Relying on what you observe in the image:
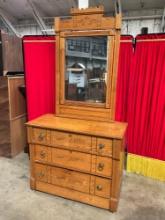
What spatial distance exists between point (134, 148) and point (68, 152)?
982 millimetres

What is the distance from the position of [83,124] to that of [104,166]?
46 centimetres

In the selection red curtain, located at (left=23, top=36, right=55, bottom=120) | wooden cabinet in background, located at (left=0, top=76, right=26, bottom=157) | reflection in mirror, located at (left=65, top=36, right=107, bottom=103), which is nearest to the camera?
reflection in mirror, located at (left=65, top=36, right=107, bottom=103)

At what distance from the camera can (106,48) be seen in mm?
1925

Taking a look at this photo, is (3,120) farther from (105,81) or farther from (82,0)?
(82,0)

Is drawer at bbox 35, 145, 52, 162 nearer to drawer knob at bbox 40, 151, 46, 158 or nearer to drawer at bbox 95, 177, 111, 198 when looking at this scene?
drawer knob at bbox 40, 151, 46, 158

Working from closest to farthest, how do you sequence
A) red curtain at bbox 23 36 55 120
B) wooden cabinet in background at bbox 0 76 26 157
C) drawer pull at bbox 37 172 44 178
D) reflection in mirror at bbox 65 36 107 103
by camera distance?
reflection in mirror at bbox 65 36 107 103
drawer pull at bbox 37 172 44 178
red curtain at bbox 23 36 55 120
wooden cabinet in background at bbox 0 76 26 157

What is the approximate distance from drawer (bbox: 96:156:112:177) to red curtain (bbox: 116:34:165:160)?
2.54ft

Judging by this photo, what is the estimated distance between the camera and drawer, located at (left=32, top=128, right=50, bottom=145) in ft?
6.45

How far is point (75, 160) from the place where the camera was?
1.92 m

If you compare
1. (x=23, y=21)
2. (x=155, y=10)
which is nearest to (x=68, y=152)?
(x=155, y=10)

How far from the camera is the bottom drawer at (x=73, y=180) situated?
187 centimetres

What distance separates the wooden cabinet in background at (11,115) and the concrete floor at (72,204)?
57 centimetres

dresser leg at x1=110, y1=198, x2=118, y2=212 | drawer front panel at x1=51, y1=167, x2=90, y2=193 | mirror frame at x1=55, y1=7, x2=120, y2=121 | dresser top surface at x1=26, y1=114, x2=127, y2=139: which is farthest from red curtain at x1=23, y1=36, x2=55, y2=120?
dresser leg at x1=110, y1=198, x2=118, y2=212

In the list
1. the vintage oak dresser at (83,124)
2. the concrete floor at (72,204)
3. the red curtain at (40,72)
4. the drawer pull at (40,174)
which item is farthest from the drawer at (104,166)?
the red curtain at (40,72)
